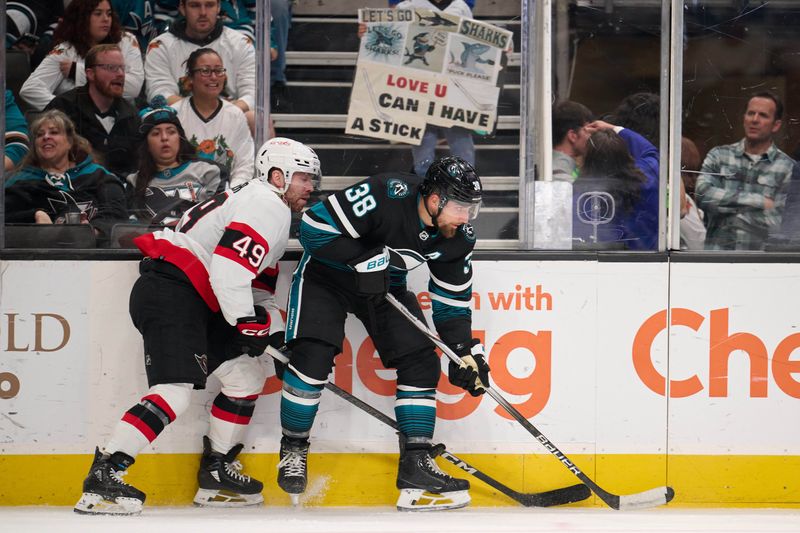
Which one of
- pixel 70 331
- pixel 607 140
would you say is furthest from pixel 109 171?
pixel 607 140

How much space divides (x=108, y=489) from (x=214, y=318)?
25.0 inches

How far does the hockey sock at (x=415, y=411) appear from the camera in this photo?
3.22 meters

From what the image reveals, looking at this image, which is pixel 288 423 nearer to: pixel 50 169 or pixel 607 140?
pixel 50 169

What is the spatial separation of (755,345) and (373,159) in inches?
60.6

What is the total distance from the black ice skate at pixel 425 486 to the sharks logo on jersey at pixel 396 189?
2.78 ft

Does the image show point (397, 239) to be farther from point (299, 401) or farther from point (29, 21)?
point (29, 21)

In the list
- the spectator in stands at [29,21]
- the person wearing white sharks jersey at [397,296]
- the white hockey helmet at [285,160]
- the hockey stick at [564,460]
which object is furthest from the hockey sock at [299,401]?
the spectator in stands at [29,21]

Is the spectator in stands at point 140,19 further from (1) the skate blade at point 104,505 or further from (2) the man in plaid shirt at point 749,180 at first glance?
(2) the man in plaid shirt at point 749,180

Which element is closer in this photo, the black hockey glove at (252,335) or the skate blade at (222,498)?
the black hockey glove at (252,335)

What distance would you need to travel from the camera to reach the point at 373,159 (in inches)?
145

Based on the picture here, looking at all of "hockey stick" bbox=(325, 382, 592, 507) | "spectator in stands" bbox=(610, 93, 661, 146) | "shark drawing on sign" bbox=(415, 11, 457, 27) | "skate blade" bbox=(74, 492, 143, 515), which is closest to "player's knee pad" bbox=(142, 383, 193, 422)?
"skate blade" bbox=(74, 492, 143, 515)

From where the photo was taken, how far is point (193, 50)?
358cm

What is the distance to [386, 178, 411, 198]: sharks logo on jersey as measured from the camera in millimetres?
3143

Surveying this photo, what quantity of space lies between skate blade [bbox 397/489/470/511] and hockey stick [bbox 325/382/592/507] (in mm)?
114
